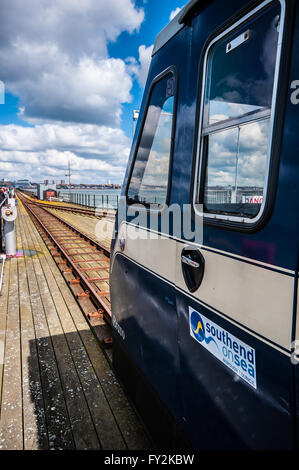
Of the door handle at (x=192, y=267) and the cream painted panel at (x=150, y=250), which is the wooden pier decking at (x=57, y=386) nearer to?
the cream painted panel at (x=150, y=250)

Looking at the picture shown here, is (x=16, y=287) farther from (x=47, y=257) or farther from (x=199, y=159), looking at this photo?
(x=199, y=159)

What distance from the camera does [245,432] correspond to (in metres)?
1.41

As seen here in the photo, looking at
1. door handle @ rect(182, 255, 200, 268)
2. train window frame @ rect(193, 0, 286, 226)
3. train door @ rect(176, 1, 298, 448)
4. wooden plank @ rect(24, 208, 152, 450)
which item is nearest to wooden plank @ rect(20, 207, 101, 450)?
wooden plank @ rect(24, 208, 152, 450)

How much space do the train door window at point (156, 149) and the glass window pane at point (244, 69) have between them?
488 mm

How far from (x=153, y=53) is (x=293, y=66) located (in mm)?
1686

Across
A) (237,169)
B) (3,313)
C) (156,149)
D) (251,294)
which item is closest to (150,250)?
(156,149)

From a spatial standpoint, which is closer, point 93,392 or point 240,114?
point 240,114

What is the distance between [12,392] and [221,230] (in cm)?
319

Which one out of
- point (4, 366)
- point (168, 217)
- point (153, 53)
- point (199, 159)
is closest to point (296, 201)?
point (199, 159)

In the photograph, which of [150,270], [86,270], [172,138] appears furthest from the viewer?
[86,270]

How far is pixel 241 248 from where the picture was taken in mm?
1431

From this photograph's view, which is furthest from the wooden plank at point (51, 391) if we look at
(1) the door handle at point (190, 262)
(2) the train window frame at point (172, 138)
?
(2) the train window frame at point (172, 138)

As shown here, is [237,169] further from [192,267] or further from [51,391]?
[51,391]

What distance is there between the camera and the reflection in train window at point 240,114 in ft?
4.48
